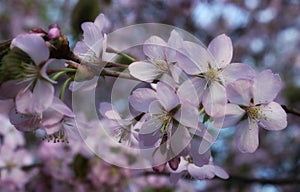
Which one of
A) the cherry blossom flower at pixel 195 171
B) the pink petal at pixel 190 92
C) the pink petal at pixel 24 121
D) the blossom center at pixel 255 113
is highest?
the blossom center at pixel 255 113

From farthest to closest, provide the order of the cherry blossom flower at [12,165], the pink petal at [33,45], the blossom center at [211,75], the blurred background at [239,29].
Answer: the blurred background at [239,29]
the cherry blossom flower at [12,165]
the blossom center at [211,75]
the pink petal at [33,45]

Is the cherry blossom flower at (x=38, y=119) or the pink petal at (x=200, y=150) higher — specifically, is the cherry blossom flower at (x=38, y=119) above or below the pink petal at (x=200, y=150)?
below

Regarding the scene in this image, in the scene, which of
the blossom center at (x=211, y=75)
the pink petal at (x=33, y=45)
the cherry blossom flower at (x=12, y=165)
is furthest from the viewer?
the cherry blossom flower at (x=12, y=165)

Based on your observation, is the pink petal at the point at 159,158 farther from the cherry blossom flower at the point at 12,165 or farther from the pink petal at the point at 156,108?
the cherry blossom flower at the point at 12,165

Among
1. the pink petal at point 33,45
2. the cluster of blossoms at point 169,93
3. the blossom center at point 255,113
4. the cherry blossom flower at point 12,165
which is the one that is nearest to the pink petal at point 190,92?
the cluster of blossoms at point 169,93

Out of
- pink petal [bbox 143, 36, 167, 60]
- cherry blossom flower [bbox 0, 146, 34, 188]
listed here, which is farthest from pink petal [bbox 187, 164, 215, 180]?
cherry blossom flower [bbox 0, 146, 34, 188]

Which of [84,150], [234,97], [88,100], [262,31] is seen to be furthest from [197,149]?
[262,31]

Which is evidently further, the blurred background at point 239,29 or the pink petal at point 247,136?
the blurred background at point 239,29

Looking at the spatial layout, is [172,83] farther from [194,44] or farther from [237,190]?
[237,190]
